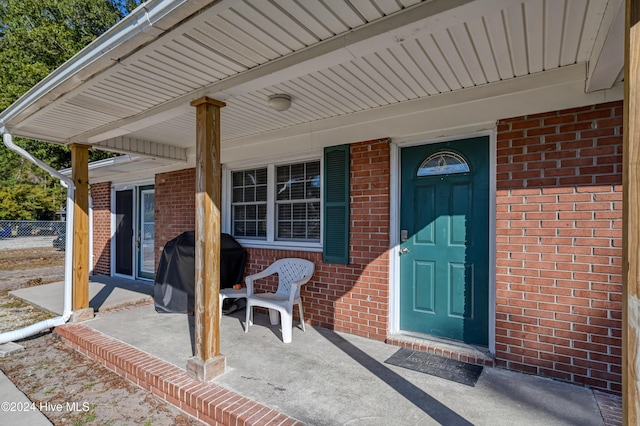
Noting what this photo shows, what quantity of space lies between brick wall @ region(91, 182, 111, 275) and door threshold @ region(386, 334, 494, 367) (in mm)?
7121

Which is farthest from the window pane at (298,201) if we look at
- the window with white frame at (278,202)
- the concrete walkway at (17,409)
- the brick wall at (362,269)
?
the concrete walkway at (17,409)

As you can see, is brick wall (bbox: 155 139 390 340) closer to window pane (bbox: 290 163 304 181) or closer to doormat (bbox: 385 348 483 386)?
doormat (bbox: 385 348 483 386)

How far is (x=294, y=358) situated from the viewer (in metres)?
3.32

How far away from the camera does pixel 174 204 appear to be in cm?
629

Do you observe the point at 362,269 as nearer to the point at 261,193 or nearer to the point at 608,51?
the point at 261,193

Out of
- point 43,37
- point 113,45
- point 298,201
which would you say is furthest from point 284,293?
point 43,37

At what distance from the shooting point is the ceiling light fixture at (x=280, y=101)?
3.29 m

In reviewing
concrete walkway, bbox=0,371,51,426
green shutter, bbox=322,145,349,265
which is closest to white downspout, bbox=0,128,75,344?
concrete walkway, bbox=0,371,51,426

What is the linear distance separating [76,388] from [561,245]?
171 inches

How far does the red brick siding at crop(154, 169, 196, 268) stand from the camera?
601 centimetres

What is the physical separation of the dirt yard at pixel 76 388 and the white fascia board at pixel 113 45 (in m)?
2.59

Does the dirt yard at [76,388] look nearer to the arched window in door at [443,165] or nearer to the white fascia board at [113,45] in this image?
the white fascia board at [113,45]

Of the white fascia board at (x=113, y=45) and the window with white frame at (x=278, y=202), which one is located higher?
the white fascia board at (x=113, y=45)

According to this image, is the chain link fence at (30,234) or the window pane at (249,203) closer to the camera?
the window pane at (249,203)
